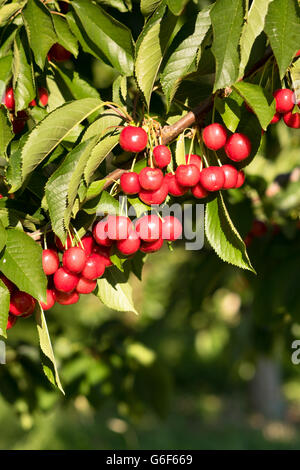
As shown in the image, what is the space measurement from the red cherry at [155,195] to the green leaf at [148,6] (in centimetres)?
32

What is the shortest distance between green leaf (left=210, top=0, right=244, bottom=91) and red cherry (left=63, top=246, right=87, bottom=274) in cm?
40

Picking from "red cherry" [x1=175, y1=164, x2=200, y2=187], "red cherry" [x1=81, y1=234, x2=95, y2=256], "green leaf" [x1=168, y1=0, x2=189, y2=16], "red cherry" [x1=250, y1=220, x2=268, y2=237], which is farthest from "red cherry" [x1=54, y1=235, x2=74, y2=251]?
"red cherry" [x1=250, y1=220, x2=268, y2=237]

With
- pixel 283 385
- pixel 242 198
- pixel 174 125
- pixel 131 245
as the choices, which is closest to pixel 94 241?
pixel 131 245

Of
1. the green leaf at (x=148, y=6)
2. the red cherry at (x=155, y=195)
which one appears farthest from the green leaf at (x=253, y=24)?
the red cherry at (x=155, y=195)

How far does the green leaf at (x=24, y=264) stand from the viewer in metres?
1.03

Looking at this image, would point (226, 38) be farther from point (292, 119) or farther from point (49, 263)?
point (49, 263)

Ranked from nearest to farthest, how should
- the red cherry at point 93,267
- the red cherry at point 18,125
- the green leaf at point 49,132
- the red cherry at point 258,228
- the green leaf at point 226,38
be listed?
the green leaf at point 226,38 < the green leaf at point 49,132 < the red cherry at point 93,267 < the red cherry at point 18,125 < the red cherry at point 258,228

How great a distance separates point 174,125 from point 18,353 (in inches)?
53.5

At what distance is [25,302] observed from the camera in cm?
111

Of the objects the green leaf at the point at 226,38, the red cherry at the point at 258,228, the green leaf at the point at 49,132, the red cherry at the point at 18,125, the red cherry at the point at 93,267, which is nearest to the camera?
the green leaf at the point at 226,38

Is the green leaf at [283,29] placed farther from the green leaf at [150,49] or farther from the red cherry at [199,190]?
the red cherry at [199,190]

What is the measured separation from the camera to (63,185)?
1030mm

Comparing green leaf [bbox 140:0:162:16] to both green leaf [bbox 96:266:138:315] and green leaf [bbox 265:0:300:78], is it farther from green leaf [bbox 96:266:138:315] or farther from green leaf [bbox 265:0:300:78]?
green leaf [bbox 96:266:138:315]

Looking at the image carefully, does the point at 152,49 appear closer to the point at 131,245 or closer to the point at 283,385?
the point at 131,245
